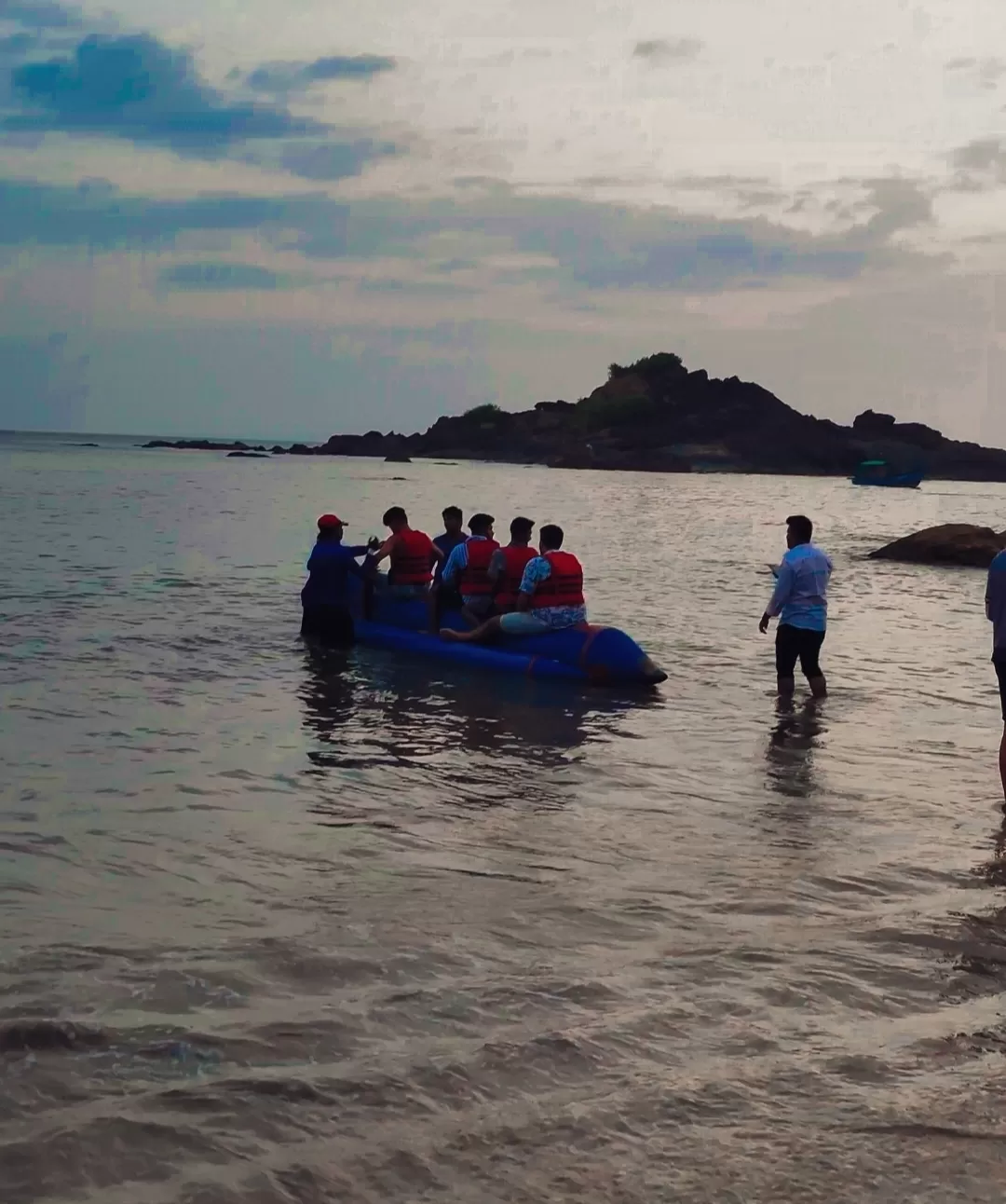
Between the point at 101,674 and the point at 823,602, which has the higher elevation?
the point at 823,602

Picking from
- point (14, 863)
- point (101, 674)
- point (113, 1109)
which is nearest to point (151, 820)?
point (14, 863)

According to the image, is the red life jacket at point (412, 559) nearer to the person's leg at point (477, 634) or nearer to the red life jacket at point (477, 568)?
the red life jacket at point (477, 568)

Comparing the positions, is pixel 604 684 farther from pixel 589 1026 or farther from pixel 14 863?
pixel 589 1026

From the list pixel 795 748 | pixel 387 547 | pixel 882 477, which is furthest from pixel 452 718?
pixel 882 477

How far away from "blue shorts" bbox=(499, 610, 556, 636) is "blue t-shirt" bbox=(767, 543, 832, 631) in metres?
2.47

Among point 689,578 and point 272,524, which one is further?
point 272,524

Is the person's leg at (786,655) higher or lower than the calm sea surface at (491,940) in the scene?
higher

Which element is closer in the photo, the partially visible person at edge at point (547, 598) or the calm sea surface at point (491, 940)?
the calm sea surface at point (491, 940)

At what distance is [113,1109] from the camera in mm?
4062

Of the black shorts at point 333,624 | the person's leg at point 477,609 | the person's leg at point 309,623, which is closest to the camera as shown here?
the person's leg at point 477,609

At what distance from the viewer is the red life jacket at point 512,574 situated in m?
13.6

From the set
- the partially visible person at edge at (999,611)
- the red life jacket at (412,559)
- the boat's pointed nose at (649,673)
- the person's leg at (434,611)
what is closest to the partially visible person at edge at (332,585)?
the red life jacket at (412,559)

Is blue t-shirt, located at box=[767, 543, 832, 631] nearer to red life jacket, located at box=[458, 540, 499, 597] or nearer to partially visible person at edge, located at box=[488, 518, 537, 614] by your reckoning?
partially visible person at edge, located at box=[488, 518, 537, 614]

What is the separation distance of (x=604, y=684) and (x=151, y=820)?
617 cm
